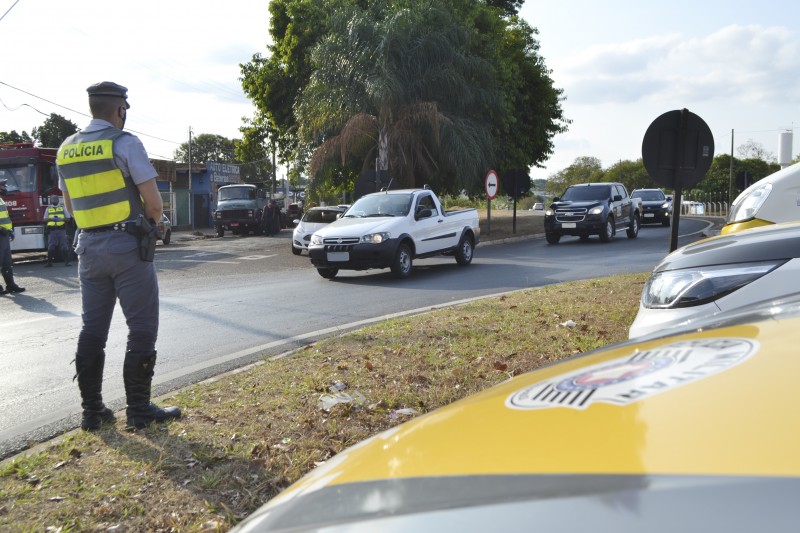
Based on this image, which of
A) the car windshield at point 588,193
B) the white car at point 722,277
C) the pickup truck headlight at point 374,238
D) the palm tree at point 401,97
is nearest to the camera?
the white car at point 722,277

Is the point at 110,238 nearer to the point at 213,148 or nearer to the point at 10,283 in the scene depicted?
the point at 10,283

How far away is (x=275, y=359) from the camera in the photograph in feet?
21.6

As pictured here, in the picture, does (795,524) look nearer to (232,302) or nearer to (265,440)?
(265,440)

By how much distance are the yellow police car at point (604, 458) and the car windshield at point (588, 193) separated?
22.4 m

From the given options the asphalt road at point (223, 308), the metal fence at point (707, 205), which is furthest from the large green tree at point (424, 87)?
the metal fence at point (707, 205)

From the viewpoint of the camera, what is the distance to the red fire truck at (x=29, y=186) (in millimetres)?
→ 20669

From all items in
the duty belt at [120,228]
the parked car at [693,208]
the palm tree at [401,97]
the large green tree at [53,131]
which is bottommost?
the parked car at [693,208]

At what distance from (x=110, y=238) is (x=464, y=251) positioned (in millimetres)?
12305

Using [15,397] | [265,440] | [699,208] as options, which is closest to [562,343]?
[265,440]

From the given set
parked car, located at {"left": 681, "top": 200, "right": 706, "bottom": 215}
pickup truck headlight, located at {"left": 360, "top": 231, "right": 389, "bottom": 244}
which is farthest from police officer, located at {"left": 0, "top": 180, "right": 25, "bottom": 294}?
parked car, located at {"left": 681, "top": 200, "right": 706, "bottom": 215}

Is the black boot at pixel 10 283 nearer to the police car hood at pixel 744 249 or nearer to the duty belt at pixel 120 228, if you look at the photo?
the duty belt at pixel 120 228

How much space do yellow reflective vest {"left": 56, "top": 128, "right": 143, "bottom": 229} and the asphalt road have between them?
1.38m

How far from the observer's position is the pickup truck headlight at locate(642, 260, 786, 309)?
12.3ft

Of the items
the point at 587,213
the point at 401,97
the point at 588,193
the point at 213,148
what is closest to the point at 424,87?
the point at 401,97
